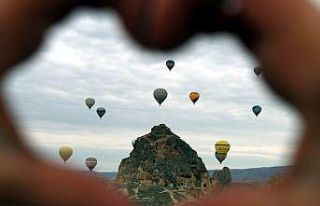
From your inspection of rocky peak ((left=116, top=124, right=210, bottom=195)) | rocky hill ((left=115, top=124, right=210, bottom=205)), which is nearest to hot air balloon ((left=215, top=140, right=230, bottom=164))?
rocky hill ((left=115, top=124, right=210, bottom=205))

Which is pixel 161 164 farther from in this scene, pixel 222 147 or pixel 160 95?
pixel 222 147

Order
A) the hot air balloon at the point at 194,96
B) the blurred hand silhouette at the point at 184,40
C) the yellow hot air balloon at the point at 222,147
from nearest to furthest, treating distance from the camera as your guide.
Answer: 1. the blurred hand silhouette at the point at 184,40
2. the yellow hot air balloon at the point at 222,147
3. the hot air balloon at the point at 194,96

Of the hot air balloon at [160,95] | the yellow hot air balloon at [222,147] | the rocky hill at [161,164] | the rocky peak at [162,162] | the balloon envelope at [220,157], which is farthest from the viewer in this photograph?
the rocky peak at [162,162]

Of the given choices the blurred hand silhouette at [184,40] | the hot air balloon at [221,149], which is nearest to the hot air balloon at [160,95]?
the hot air balloon at [221,149]

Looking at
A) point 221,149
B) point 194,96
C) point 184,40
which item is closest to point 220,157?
point 221,149

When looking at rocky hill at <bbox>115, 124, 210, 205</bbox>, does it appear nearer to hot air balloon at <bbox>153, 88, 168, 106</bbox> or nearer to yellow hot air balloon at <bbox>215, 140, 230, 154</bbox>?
hot air balloon at <bbox>153, 88, 168, 106</bbox>

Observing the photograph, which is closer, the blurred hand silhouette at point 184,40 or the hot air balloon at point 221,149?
the blurred hand silhouette at point 184,40

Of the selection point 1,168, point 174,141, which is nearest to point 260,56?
point 1,168

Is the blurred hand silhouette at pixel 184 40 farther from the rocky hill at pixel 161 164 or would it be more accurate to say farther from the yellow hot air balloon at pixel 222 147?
the rocky hill at pixel 161 164
